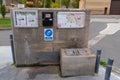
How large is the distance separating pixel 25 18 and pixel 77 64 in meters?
2.16

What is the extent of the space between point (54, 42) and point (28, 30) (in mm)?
928

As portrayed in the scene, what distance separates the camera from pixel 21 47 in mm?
6137

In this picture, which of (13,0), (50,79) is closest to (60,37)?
(50,79)

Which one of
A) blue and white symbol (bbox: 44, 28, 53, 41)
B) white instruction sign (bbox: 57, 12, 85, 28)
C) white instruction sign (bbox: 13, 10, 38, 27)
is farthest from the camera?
blue and white symbol (bbox: 44, 28, 53, 41)

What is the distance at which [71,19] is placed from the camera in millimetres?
5988

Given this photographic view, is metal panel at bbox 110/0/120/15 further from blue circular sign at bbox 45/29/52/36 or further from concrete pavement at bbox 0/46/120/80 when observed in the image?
blue circular sign at bbox 45/29/52/36

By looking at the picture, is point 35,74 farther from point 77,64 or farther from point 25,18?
point 25,18

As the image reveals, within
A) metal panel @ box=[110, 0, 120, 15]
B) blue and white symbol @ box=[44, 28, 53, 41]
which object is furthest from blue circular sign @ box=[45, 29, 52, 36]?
metal panel @ box=[110, 0, 120, 15]

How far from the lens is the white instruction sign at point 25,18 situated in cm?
581

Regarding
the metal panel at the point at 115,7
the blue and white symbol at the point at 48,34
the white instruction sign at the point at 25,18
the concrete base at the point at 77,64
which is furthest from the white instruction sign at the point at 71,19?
the metal panel at the point at 115,7

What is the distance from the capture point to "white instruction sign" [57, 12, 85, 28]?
5.92 metres

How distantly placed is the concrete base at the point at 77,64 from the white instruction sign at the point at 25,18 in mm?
1427

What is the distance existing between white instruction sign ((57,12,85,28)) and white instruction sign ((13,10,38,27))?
0.75 metres

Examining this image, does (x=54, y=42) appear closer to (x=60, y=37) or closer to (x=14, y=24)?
(x=60, y=37)
